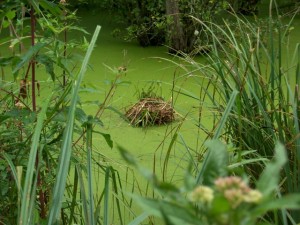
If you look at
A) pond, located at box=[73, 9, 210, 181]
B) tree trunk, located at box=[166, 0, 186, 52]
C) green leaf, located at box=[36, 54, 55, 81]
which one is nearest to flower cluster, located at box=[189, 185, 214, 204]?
green leaf, located at box=[36, 54, 55, 81]

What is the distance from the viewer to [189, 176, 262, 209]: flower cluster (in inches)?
16.9

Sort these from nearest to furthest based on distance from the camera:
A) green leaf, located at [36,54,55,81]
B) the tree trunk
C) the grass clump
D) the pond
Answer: green leaf, located at [36,54,55,81], the pond, the grass clump, the tree trunk

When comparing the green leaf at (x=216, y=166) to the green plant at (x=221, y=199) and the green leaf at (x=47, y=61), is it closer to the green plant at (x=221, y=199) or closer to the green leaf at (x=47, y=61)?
the green plant at (x=221, y=199)

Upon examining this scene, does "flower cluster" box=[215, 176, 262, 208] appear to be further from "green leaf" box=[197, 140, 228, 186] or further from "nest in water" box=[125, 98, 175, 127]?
"nest in water" box=[125, 98, 175, 127]

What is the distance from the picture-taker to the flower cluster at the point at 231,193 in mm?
428

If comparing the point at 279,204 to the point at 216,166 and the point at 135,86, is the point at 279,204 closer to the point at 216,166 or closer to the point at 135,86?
the point at 216,166

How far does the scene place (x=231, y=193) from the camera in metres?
0.43

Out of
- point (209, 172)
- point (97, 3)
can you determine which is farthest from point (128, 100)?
point (209, 172)

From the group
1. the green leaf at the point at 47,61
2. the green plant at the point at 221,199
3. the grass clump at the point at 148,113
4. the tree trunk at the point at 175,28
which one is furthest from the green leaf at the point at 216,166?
the tree trunk at the point at 175,28

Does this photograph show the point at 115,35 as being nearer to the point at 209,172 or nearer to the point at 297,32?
the point at 297,32

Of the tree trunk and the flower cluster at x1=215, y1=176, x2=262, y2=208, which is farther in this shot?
the tree trunk

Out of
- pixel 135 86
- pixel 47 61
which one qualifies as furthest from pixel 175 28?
pixel 47 61

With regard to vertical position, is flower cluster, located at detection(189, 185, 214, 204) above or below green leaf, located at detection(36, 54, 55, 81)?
above

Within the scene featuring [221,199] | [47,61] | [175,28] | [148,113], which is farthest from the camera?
[175,28]
